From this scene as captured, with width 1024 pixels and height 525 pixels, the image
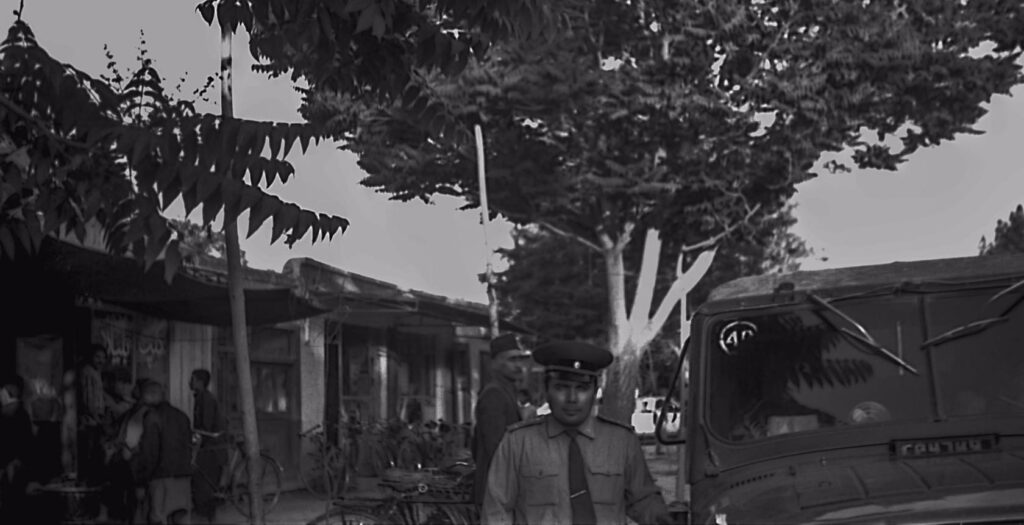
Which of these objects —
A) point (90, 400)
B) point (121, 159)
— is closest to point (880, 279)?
point (121, 159)

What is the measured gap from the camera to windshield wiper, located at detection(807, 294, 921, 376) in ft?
21.4

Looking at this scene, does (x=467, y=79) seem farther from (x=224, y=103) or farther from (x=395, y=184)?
(x=224, y=103)

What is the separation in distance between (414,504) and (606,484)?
454cm

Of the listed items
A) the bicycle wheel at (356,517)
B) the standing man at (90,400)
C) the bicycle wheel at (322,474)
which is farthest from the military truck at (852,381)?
the bicycle wheel at (322,474)

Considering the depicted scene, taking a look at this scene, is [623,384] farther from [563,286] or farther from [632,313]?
[563,286]

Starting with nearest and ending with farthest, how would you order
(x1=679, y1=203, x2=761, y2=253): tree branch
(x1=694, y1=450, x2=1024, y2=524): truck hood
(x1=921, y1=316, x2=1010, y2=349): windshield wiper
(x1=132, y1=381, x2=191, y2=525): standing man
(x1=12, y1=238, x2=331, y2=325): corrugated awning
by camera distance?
(x1=694, y1=450, x2=1024, y2=524): truck hood → (x1=921, y1=316, x2=1010, y2=349): windshield wiper → (x1=12, y1=238, x2=331, y2=325): corrugated awning → (x1=132, y1=381, x2=191, y2=525): standing man → (x1=679, y1=203, x2=761, y2=253): tree branch

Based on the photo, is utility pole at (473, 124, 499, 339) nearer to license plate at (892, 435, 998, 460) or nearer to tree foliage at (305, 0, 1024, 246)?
tree foliage at (305, 0, 1024, 246)

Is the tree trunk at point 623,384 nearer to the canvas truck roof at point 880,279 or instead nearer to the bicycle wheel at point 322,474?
the bicycle wheel at point 322,474

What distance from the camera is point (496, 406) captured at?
816 cm

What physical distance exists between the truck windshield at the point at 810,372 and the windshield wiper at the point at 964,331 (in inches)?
2.5

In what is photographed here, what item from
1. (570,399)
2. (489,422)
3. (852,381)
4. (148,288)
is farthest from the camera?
(148,288)

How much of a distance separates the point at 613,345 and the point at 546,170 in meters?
5.07

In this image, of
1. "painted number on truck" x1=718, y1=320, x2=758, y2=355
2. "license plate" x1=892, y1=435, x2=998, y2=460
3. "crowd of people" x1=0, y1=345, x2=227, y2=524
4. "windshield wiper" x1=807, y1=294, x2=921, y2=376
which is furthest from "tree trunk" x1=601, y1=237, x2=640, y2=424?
"license plate" x1=892, y1=435, x2=998, y2=460

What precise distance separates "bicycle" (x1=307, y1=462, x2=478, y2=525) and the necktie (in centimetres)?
380
